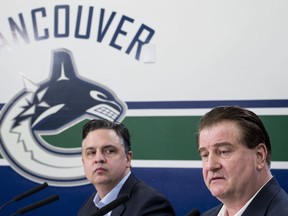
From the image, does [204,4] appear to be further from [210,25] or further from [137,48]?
[137,48]

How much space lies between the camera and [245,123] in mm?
1078

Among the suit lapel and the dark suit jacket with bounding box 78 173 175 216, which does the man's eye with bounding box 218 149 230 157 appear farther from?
the dark suit jacket with bounding box 78 173 175 216

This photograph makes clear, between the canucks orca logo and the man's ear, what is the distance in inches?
35.0

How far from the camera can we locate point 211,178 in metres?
1.07

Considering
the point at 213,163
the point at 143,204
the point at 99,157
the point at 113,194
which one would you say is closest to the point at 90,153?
the point at 99,157

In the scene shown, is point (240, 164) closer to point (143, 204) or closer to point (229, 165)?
point (229, 165)

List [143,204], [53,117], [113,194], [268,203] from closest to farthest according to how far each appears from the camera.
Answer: [268,203], [143,204], [113,194], [53,117]

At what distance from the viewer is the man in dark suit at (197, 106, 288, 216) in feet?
3.47

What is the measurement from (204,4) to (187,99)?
0.35 metres

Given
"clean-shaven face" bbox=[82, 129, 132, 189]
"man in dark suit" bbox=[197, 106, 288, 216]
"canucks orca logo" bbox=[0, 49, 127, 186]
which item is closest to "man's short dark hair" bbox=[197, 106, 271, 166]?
"man in dark suit" bbox=[197, 106, 288, 216]

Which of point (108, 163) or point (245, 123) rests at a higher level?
point (245, 123)

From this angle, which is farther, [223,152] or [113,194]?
[113,194]

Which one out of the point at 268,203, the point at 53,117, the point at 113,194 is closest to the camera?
the point at 268,203

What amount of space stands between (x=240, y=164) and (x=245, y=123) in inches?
3.5
